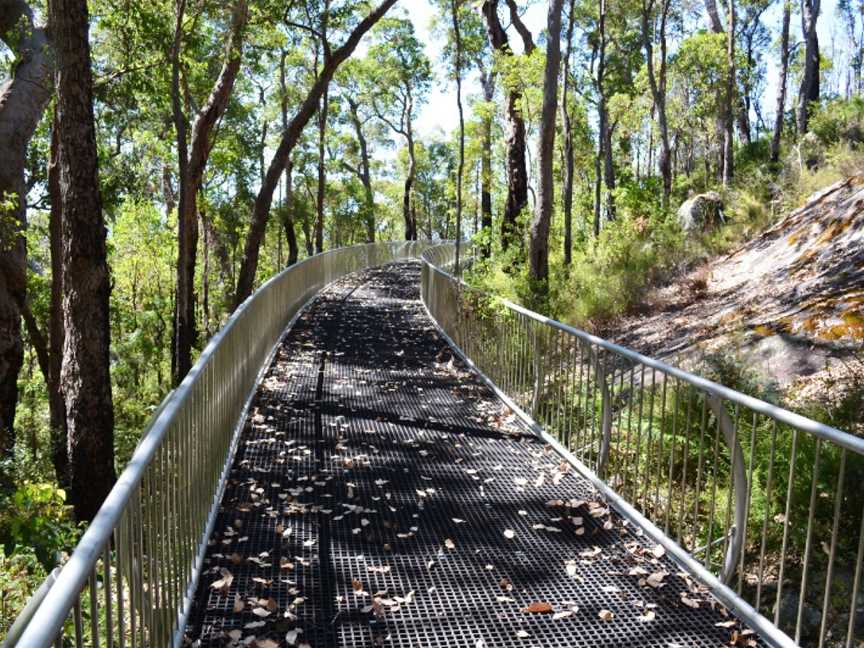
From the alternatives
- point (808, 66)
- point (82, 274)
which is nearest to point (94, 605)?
point (82, 274)

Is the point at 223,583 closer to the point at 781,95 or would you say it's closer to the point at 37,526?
the point at 37,526

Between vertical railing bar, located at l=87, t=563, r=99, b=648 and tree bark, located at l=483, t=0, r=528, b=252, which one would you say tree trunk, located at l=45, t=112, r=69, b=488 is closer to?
tree bark, located at l=483, t=0, r=528, b=252

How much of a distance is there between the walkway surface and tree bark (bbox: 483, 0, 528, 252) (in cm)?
1142

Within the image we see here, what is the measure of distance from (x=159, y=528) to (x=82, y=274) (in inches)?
291

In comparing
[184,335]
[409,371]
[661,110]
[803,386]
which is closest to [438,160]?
[661,110]

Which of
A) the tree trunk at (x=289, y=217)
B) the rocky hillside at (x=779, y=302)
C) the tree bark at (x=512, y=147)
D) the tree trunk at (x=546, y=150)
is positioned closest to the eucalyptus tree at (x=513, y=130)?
the tree bark at (x=512, y=147)

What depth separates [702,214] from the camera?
15656mm

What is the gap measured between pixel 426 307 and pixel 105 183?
27.5 feet

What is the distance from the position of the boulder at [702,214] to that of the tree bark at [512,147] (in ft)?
14.3

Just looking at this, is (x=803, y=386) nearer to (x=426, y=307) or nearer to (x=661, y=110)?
(x=426, y=307)

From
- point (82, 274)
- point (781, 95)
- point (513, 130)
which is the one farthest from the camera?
point (781, 95)

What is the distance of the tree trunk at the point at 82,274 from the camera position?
9664mm

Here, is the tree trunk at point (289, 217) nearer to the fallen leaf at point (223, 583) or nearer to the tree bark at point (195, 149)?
the tree bark at point (195, 149)

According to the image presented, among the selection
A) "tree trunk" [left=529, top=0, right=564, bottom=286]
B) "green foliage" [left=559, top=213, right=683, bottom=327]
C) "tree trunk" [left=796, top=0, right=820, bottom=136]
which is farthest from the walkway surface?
"tree trunk" [left=796, top=0, right=820, bottom=136]
